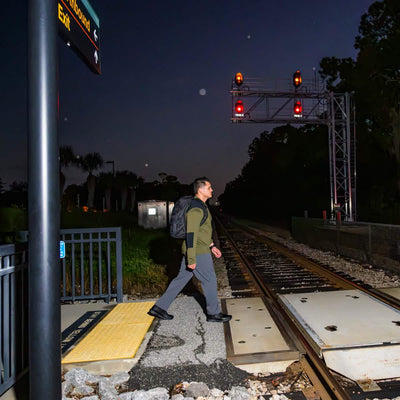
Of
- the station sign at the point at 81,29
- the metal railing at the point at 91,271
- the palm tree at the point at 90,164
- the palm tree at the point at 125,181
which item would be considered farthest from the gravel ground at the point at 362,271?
the palm tree at the point at 125,181

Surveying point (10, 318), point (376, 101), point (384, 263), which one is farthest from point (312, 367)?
point (376, 101)

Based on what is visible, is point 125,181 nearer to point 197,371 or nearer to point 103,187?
point 103,187

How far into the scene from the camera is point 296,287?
734 centimetres

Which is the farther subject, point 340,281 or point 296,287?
point 340,281

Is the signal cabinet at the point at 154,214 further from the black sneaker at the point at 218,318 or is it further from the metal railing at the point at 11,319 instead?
the metal railing at the point at 11,319

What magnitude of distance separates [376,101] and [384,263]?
18.8 meters

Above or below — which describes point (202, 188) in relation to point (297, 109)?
below

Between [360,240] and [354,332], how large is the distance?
24.7 feet

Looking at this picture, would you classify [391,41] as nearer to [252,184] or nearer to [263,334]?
[263,334]

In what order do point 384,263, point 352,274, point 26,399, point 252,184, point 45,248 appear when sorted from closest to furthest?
point 45,248
point 26,399
point 352,274
point 384,263
point 252,184

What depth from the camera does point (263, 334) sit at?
391 centimetres

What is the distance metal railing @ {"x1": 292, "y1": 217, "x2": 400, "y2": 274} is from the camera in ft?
28.6

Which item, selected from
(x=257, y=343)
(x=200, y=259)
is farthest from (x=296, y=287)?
(x=257, y=343)

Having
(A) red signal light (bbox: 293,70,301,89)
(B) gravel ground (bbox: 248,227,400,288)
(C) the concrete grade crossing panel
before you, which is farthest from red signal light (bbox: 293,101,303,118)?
(C) the concrete grade crossing panel
